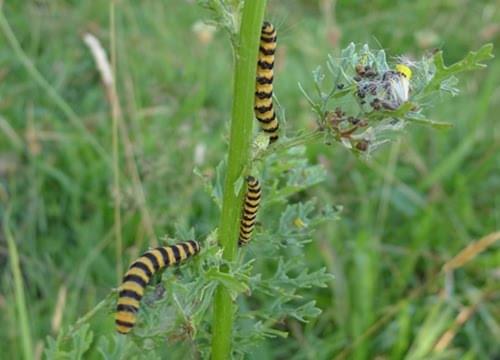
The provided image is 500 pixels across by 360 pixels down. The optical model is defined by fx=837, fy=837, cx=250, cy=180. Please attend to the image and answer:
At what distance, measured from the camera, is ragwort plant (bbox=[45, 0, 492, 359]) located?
1.75m

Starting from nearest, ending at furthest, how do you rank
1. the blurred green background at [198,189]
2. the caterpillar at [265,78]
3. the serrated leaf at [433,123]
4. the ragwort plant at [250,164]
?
the serrated leaf at [433,123] < the ragwort plant at [250,164] < the caterpillar at [265,78] < the blurred green background at [198,189]

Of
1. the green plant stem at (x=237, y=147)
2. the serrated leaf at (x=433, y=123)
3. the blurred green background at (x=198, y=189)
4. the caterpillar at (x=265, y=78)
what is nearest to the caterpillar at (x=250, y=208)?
the green plant stem at (x=237, y=147)

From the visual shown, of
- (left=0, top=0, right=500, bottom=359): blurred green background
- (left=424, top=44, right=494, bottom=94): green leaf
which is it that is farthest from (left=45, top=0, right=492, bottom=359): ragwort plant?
(left=0, top=0, right=500, bottom=359): blurred green background

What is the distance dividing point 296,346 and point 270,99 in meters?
2.06

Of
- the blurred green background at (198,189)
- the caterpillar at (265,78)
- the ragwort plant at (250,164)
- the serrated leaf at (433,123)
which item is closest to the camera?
the serrated leaf at (433,123)

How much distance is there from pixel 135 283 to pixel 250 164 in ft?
1.21

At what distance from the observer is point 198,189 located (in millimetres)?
4324

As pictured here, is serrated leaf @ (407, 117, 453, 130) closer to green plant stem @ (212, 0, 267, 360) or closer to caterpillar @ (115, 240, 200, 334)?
green plant stem @ (212, 0, 267, 360)

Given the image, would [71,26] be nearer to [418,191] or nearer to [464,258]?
[418,191]

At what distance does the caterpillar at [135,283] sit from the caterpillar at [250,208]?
0.18 m

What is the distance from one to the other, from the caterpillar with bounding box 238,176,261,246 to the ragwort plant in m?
0.02

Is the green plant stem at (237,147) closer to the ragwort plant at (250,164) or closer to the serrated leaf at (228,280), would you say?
the ragwort plant at (250,164)

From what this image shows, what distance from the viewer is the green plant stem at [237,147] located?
5.78ft

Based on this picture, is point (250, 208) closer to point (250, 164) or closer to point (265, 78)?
point (250, 164)
